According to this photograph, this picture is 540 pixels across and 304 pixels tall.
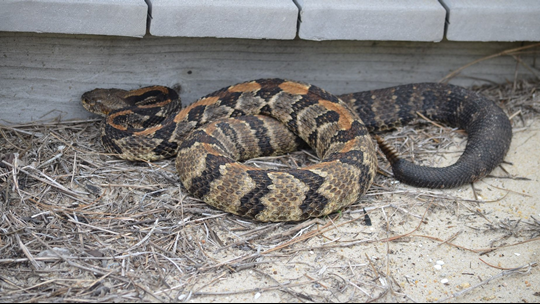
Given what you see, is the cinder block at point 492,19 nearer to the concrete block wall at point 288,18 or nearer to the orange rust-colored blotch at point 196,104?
the concrete block wall at point 288,18

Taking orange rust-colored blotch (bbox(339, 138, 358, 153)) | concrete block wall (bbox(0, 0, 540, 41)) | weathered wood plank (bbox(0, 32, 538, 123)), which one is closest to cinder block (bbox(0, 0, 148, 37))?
concrete block wall (bbox(0, 0, 540, 41))

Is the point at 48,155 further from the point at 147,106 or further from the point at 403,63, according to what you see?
the point at 403,63

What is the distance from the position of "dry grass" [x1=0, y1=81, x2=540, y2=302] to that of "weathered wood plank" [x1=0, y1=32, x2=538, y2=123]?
0.34 meters

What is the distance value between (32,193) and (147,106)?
1256 mm

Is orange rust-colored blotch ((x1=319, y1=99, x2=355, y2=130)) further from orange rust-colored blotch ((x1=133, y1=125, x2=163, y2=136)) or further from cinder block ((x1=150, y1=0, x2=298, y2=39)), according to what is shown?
orange rust-colored blotch ((x1=133, y1=125, x2=163, y2=136))

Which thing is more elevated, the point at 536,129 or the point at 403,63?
the point at 403,63

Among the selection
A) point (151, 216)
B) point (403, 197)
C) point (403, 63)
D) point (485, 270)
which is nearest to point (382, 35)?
point (403, 63)

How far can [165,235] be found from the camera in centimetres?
340

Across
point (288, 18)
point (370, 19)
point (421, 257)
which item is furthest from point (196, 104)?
point (421, 257)

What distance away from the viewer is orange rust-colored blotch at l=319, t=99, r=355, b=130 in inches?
164

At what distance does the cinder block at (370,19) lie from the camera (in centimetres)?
421

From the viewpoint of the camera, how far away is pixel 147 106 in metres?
4.49

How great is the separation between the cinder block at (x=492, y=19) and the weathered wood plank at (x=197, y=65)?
416mm

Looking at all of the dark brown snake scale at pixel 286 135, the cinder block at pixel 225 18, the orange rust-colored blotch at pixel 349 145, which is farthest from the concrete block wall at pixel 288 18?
the orange rust-colored blotch at pixel 349 145
